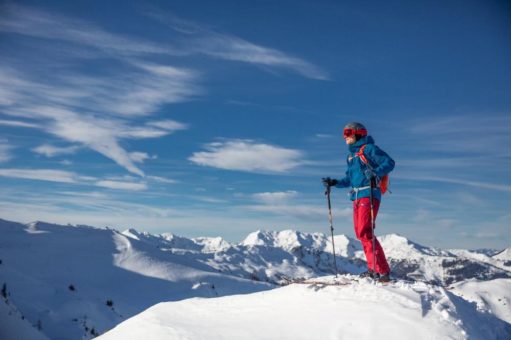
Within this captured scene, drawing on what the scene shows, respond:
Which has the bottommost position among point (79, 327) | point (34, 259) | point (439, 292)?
point (79, 327)

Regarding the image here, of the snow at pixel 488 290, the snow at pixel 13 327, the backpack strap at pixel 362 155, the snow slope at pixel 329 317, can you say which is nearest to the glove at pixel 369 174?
the backpack strap at pixel 362 155

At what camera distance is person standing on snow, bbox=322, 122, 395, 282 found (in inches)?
302

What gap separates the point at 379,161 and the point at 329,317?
132 inches

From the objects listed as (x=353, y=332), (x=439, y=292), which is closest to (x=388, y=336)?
(x=353, y=332)

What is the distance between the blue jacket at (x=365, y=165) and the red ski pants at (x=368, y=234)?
0.62 ft

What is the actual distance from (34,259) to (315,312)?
1753cm

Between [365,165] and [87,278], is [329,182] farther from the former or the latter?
[87,278]

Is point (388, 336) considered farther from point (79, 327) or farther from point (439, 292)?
point (79, 327)

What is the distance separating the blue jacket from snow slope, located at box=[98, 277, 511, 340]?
2.06m

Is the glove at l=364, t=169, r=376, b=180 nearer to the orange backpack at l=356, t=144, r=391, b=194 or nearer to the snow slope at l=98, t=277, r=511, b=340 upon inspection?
the orange backpack at l=356, t=144, r=391, b=194

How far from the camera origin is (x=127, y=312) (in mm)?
16266

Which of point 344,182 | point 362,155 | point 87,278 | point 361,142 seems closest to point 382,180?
point 362,155

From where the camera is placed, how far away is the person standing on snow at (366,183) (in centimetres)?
767

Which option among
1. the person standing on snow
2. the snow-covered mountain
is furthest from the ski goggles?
the snow-covered mountain
